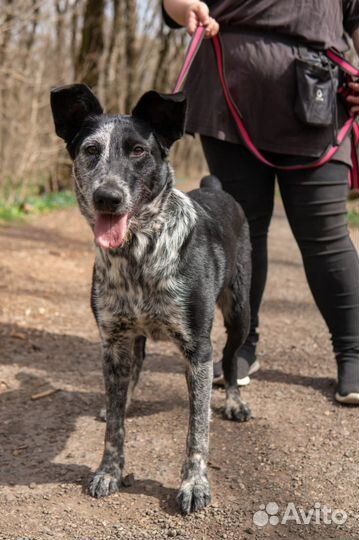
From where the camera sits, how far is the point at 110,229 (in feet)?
9.41

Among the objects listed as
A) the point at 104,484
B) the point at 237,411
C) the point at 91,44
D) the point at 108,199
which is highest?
the point at 91,44

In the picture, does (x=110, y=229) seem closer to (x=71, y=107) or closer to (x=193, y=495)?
(x=71, y=107)

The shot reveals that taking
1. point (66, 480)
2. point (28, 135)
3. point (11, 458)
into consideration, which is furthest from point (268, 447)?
point (28, 135)

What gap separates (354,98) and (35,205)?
753 centimetres

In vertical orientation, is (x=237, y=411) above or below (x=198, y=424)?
below

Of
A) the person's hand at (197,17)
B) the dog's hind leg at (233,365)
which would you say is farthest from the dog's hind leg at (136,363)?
the person's hand at (197,17)

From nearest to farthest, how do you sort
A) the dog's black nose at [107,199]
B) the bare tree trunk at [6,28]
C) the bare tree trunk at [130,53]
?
the dog's black nose at [107,199], the bare tree trunk at [6,28], the bare tree trunk at [130,53]

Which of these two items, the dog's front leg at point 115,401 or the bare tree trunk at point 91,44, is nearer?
the dog's front leg at point 115,401

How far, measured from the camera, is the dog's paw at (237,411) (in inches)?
152

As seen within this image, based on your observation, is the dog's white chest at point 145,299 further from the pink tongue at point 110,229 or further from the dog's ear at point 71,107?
the dog's ear at point 71,107

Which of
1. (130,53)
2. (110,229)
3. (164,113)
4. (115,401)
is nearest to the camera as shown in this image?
(110,229)

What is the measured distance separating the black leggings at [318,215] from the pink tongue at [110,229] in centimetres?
146

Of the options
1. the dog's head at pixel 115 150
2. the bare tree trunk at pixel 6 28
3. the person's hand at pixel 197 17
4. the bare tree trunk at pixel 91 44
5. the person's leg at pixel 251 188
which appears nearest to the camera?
the dog's head at pixel 115 150

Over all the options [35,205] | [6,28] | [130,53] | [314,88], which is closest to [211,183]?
[314,88]
